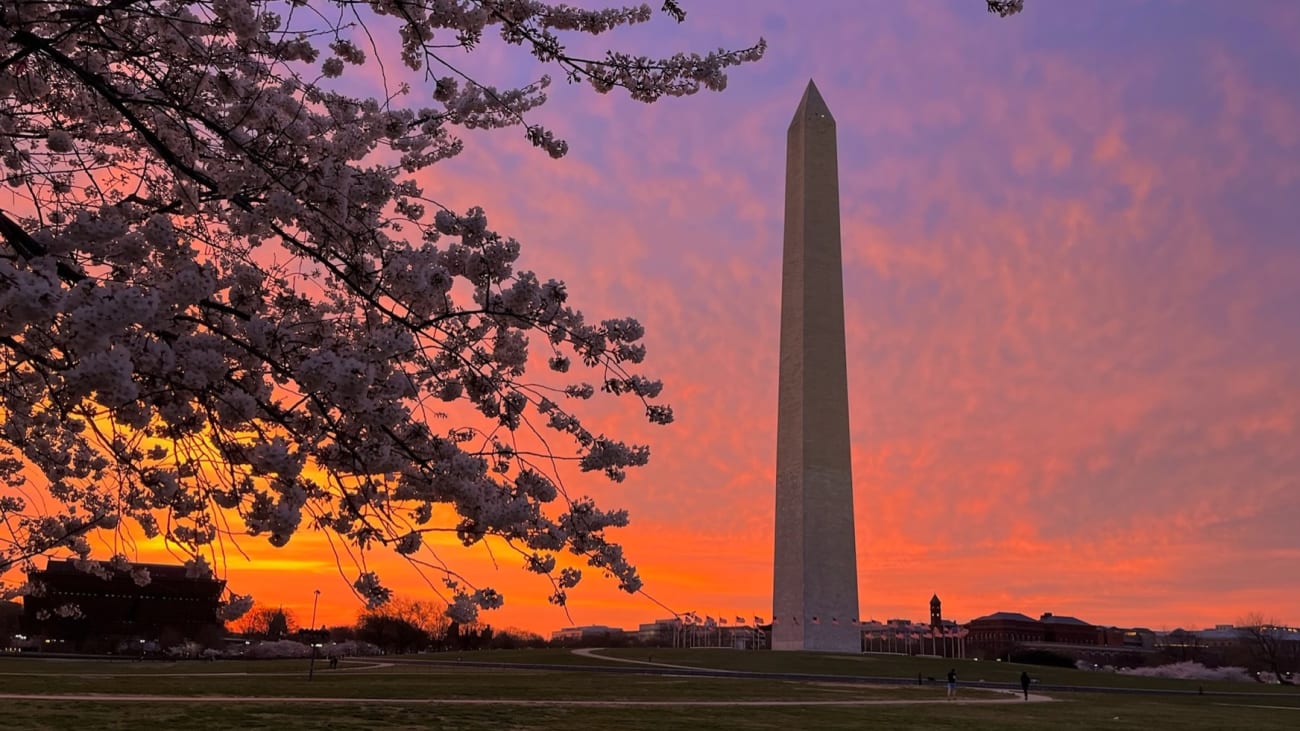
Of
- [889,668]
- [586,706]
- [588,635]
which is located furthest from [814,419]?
[588,635]

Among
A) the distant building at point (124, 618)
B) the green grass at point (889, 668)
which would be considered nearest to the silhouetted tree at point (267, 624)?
the distant building at point (124, 618)

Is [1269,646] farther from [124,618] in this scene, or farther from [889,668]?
[124,618]

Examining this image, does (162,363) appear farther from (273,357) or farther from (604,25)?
(604,25)

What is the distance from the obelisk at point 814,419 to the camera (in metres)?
53.9

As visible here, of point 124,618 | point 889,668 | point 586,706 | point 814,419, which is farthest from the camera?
point 124,618

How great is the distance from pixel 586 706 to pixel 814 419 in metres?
32.6

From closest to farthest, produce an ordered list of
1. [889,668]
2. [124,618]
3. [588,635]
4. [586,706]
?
[586,706] → [889,668] → [124,618] → [588,635]

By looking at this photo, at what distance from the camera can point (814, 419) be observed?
5434cm

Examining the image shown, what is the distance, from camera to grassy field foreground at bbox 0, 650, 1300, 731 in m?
19.5

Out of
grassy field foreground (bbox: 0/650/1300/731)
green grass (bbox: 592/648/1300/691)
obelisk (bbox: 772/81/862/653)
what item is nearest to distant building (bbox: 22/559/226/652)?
green grass (bbox: 592/648/1300/691)

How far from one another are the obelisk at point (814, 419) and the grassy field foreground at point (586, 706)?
39.6 feet

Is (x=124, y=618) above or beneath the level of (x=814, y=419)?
beneath

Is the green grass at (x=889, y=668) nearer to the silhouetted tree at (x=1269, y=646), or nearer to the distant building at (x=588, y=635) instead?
the silhouetted tree at (x=1269, y=646)

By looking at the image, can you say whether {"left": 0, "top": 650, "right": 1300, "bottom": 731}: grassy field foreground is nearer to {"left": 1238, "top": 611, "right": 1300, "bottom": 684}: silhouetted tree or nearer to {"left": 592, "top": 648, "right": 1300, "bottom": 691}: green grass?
{"left": 592, "top": 648, "right": 1300, "bottom": 691}: green grass
